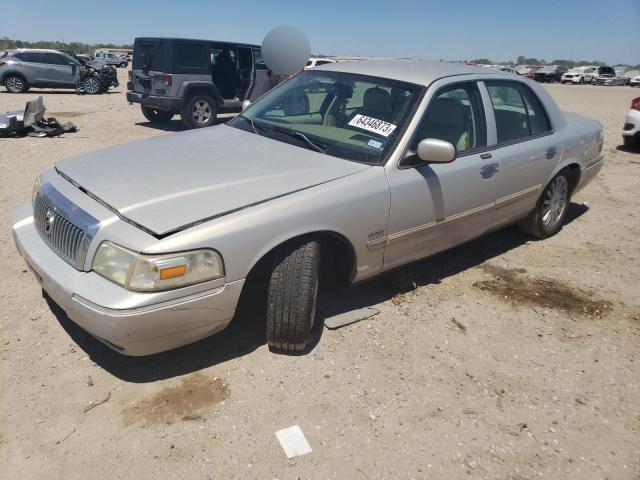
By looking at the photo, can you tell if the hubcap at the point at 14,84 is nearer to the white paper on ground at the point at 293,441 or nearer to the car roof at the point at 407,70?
the car roof at the point at 407,70

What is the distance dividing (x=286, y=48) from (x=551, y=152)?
659 centimetres

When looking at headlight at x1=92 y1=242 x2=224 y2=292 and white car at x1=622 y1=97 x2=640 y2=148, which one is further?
white car at x1=622 y1=97 x2=640 y2=148

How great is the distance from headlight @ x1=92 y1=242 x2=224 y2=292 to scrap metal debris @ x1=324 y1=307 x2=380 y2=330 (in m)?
1.08

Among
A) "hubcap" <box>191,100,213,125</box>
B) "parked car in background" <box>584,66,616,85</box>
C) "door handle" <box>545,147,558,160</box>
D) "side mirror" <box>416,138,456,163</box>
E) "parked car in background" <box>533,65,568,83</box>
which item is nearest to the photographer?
"side mirror" <box>416,138,456,163</box>

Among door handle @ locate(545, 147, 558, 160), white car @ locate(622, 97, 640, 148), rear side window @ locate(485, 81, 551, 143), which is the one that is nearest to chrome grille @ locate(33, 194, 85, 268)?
rear side window @ locate(485, 81, 551, 143)

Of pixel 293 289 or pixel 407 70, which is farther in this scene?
pixel 407 70

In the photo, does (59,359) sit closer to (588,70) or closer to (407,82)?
(407,82)

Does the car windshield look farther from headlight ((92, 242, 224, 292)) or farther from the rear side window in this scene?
headlight ((92, 242, 224, 292))

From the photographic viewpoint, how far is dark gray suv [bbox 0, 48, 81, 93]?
17.1m

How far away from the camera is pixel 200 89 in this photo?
1050 centimetres

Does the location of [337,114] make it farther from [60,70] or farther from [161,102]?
[60,70]

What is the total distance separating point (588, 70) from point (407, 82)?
4693cm

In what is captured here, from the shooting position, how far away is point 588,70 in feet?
141

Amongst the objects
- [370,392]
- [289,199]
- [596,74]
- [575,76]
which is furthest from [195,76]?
[596,74]
